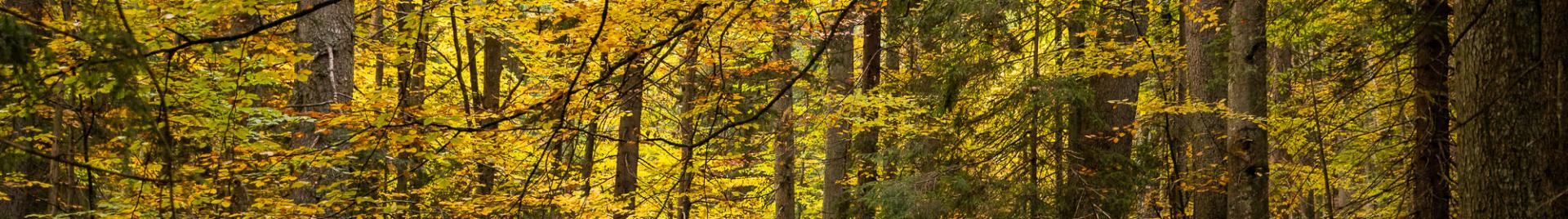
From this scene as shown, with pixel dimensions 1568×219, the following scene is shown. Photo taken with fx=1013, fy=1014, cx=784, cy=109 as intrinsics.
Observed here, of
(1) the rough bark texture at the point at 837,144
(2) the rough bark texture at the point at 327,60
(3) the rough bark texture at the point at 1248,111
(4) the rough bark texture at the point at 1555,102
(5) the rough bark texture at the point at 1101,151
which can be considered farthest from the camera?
(1) the rough bark texture at the point at 837,144

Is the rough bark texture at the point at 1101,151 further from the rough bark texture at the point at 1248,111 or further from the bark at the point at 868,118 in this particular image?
the rough bark texture at the point at 1248,111

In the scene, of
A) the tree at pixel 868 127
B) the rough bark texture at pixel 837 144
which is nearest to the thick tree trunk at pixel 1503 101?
the tree at pixel 868 127

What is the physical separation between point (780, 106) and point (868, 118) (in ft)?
5.13

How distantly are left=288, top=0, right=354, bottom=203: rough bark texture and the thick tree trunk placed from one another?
7.15m

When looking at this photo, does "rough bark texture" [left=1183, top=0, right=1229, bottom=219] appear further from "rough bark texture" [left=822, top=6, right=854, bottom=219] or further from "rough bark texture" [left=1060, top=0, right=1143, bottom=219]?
"rough bark texture" [left=822, top=6, right=854, bottom=219]

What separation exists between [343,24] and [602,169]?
310 inches

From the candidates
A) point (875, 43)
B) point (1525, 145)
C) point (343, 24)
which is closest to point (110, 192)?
point (343, 24)

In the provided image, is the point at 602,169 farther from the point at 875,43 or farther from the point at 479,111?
the point at 479,111

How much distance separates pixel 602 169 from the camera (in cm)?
1560

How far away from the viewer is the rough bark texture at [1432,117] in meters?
6.20

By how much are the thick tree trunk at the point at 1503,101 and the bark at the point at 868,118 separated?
22.8 ft

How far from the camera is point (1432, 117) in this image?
20.9 feet

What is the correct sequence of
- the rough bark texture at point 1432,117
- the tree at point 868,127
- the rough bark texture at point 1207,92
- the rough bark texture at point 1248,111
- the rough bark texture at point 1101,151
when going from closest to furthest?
the rough bark texture at point 1432,117, the rough bark texture at point 1248,111, the rough bark texture at point 1207,92, the rough bark texture at point 1101,151, the tree at point 868,127

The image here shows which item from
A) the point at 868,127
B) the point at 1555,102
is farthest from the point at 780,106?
the point at 1555,102
